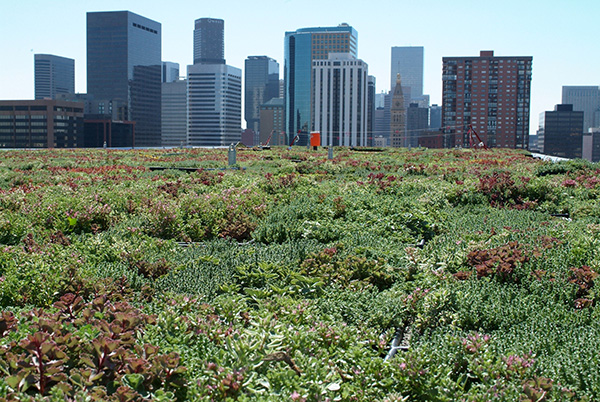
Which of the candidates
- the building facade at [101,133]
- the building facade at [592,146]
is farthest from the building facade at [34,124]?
the building facade at [592,146]

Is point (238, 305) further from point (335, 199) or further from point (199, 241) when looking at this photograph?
point (335, 199)

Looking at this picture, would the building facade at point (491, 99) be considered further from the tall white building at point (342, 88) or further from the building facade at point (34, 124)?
the building facade at point (34, 124)

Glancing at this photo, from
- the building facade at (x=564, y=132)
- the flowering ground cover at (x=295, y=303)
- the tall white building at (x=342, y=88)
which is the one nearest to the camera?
the flowering ground cover at (x=295, y=303)

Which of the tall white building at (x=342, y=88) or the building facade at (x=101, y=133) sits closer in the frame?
the building facade at (x=101, y=133)

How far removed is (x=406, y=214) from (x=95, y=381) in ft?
22.1

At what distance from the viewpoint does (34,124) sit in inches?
4737

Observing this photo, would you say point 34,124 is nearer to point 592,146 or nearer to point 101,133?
point 101,133

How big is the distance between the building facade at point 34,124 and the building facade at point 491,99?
87.5m

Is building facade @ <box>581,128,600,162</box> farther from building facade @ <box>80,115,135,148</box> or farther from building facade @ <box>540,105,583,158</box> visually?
building facade @ <box>80,115,135,148</box>

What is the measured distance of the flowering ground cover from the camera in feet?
12.4

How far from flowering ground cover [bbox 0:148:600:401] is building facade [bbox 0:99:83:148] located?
4723 inches

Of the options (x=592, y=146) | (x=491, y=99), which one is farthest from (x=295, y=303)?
(x=592, y=146)

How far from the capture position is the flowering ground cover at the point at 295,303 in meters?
3.78

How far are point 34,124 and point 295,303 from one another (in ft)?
420
